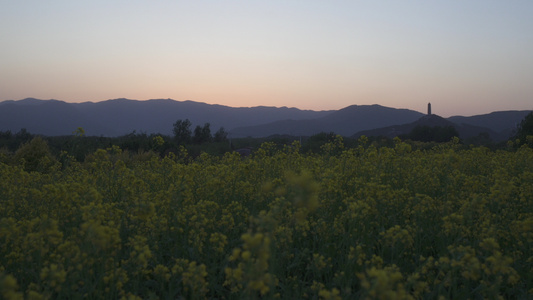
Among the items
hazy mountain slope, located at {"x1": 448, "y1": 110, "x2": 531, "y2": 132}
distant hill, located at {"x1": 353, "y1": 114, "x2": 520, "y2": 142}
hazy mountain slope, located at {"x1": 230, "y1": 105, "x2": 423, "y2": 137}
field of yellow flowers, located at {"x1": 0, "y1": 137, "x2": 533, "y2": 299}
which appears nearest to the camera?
field of yellow flowers, located at {"x1": 0, "y1": 137, "x2": 533, "y2": 299}

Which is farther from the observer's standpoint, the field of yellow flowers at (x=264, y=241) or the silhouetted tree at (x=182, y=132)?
the silhouetted tree at (x=182, y=132)

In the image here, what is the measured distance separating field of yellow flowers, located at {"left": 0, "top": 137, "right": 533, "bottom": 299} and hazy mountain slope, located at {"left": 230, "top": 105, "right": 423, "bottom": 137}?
130463mm

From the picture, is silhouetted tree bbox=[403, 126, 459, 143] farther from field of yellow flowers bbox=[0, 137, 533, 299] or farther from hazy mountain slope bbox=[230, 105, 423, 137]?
hazy mountain slope bbox=[230, 105, 423, 137]

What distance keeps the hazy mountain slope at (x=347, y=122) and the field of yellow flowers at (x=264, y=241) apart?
428ft

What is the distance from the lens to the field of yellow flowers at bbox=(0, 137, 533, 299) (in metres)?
2.39

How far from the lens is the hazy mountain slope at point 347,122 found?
14412 cm

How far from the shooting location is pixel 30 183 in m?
6.32

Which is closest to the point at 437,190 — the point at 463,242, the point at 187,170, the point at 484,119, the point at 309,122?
the point at 463,242

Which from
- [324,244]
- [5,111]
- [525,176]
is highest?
[5,111]

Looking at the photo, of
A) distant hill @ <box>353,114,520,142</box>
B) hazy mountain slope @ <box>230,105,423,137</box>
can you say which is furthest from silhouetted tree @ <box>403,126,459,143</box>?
hazy mountain slope @ <box>230,105,423,137</box>

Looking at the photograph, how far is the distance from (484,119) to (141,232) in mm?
126032

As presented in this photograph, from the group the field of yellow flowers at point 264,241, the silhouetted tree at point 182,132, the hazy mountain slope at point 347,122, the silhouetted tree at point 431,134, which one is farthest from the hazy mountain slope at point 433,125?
the field of yellow flowers at point 264,241

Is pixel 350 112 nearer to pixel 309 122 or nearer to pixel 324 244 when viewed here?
pixel 309 122

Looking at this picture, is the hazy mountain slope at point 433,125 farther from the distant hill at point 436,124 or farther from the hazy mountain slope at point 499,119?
the hazy mountain slope at point 499,119
